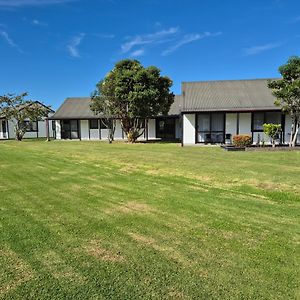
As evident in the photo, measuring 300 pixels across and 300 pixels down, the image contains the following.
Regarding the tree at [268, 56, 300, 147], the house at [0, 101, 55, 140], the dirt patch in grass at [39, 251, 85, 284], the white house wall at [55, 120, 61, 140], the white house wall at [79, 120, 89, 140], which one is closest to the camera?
the dirt patch in grass at [39, 251, 85, 284]

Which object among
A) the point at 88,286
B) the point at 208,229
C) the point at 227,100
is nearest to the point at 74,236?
the point at 88,286

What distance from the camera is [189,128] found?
21.7 m

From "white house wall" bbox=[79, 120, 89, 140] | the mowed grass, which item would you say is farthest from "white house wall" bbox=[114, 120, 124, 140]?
the mowed grass

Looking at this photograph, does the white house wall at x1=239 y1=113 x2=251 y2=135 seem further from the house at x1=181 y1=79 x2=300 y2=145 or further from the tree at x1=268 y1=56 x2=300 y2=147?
the tree at x1=268 y1=56 x2=300 y2=147

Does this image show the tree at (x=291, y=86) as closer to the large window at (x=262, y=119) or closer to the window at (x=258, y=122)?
A: the large window at (x=262, y=119)

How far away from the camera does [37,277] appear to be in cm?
324

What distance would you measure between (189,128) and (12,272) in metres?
19.1

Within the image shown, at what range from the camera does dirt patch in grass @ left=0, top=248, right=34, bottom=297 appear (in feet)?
10.1

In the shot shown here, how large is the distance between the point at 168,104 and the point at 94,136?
9.19 meters

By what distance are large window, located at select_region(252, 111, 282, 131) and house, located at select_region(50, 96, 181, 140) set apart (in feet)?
28.2

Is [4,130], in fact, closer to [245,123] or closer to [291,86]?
[245,123]

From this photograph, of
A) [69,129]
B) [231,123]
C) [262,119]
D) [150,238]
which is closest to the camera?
[150,238]

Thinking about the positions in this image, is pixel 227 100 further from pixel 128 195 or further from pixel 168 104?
pixel 128 195

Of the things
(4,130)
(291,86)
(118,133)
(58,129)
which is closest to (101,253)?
(291,86)
